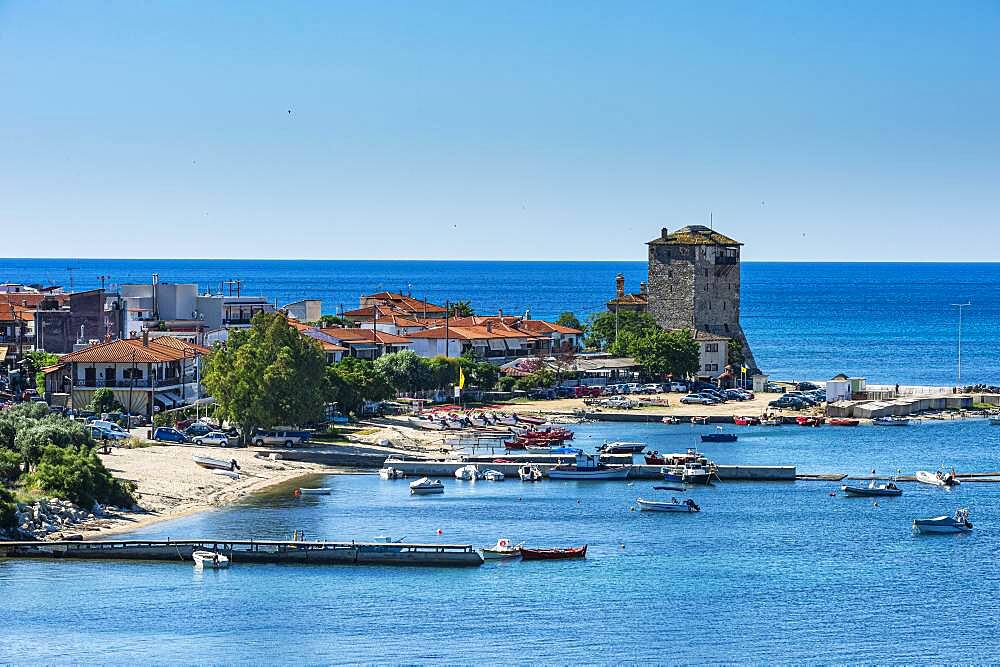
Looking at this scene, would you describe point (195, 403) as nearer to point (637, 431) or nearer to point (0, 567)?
point (637, 431)

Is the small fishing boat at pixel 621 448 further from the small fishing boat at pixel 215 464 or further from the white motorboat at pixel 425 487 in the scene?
the small fishing boat at pixel 215 464

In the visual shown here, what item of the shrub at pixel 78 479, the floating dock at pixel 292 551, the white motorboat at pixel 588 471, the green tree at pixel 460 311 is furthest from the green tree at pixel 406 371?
the floating dock at pixel 292 551

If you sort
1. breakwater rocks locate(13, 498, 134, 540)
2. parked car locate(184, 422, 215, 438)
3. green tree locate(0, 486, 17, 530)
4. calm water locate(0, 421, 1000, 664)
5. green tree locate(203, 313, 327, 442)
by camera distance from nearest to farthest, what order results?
calm water locate(0, 421, 1000, 664) → green tree locate(0, 486, 17, 530) → breakwater rocks locate(13, 498, 134, 540) → green tree locate(203, 313, 327, 442) → parked car locate(184, 422, 215, 438)

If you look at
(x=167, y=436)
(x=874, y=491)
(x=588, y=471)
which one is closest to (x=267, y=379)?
(x=167, y=436)

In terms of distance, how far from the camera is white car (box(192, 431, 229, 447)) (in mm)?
82875

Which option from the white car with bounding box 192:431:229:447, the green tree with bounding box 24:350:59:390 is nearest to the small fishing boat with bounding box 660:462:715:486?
the white car with bounding box 192:431:229:447

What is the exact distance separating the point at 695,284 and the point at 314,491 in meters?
69.5

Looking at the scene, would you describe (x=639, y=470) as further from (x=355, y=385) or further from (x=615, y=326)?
(x=615, y=326)

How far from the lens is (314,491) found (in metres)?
73.5

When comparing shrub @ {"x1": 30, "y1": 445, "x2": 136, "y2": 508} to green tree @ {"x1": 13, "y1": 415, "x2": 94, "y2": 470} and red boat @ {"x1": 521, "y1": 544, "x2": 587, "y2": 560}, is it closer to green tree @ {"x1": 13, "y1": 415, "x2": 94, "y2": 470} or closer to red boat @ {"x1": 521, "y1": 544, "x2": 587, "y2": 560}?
green tree @ {"x1": 13, "y1": 415, "x2": 94, "y2": 470}

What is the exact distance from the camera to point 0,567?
2190 inches

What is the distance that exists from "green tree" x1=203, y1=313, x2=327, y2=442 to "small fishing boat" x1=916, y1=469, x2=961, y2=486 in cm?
3254

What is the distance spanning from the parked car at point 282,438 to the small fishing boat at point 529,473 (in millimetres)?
12622

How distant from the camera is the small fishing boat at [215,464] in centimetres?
7650
